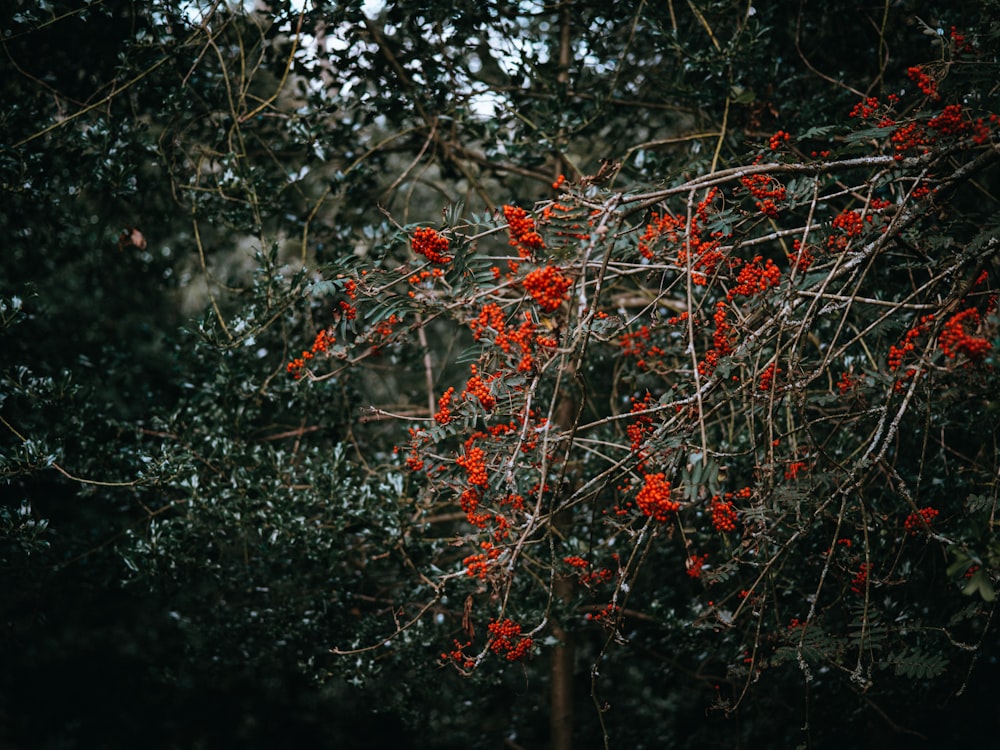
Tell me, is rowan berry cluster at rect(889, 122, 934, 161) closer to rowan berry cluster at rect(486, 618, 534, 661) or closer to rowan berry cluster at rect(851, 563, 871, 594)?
rowan berry cluster at rect(851, 563, 871, 594)

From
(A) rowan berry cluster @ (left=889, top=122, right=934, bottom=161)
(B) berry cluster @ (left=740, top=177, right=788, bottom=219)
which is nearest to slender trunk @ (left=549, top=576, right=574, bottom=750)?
(B) berry cluster @ (left=740, top=177, right=788, bottom=219)

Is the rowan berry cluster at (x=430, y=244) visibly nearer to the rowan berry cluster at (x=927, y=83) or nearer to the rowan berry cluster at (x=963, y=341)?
the rowan berry cluster at (x=963, y=341)

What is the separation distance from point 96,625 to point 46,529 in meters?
2.95

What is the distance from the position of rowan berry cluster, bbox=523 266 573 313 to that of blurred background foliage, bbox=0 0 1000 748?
4.68 ft

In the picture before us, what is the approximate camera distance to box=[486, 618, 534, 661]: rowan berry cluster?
2.23 metres

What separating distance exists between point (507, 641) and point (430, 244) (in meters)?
1.17

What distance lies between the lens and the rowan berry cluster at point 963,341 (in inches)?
72.5

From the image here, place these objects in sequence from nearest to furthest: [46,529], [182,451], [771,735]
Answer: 1. [46,529]
2. [182,451]
3. [771,735]

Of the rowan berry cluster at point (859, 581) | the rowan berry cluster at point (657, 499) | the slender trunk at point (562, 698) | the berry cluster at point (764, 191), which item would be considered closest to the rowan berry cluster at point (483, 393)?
the rowan berry cluster at point (657, 499)

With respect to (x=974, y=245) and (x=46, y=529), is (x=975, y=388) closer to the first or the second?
(x=974, y=245)

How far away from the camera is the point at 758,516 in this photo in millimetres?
2209

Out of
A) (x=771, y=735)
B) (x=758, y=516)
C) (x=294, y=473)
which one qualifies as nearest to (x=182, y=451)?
(x=294, y=473)

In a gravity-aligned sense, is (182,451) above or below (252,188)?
below

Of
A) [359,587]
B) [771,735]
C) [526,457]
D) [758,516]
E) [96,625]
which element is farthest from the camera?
[96,625]
